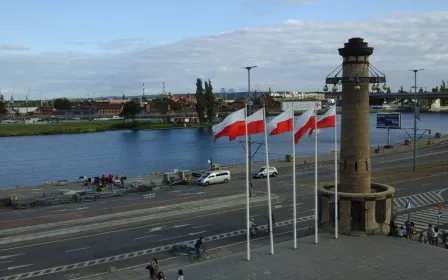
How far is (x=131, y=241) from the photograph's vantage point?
27984 mm

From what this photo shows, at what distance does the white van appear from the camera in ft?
161

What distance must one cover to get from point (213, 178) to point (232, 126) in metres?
28.7

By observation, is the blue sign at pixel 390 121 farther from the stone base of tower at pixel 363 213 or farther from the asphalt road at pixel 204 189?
the stone base of tower at pixel 363 213

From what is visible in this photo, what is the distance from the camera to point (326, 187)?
89.9 feet

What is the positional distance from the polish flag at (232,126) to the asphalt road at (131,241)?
8031 mm

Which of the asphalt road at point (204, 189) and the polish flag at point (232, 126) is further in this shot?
the asphalt road at point (204, 189)

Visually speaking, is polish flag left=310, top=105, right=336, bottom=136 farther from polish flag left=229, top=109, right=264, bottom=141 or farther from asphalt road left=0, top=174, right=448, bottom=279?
asphalt road left=0, top=174, right=448, bottom=279

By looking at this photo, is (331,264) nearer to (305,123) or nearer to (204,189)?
(305,123)

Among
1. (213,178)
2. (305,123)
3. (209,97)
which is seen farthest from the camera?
(209,97)

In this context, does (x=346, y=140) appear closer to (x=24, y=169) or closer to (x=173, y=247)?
(x=173, y=247)

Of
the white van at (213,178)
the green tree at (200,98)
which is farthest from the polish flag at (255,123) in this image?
the green tree at (200,98)

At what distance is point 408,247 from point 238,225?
39.6ft

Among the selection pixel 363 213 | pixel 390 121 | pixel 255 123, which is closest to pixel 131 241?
pixel 255 123

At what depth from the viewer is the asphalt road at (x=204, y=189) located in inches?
1467
